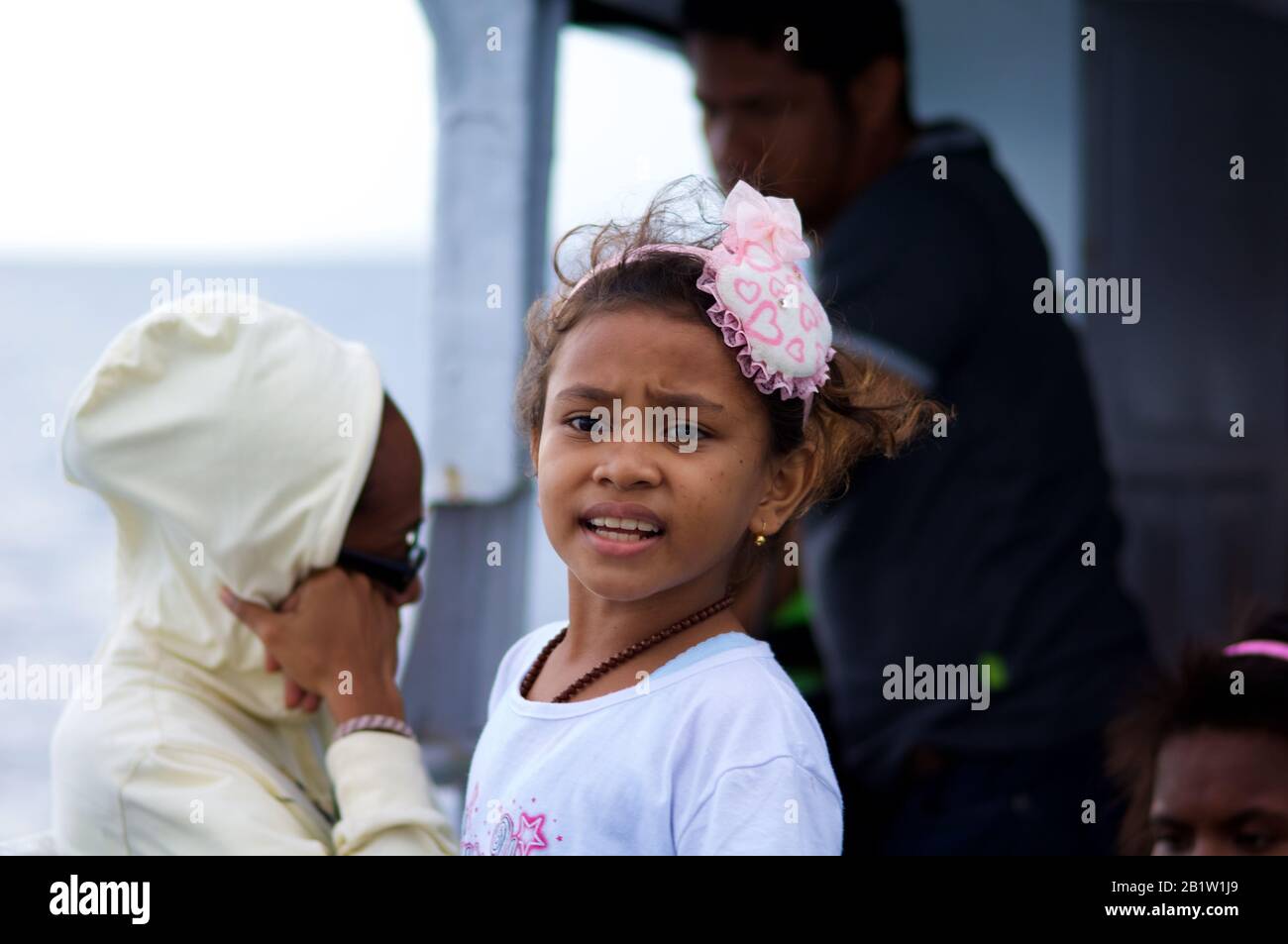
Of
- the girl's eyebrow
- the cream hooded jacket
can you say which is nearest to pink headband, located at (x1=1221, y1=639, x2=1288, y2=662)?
the girl's eyebrow

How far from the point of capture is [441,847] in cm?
153

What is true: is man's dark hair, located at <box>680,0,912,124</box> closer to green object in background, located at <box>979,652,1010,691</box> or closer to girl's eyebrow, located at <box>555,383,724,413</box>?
green object in background, located at <box>979,652,1010,691</box>

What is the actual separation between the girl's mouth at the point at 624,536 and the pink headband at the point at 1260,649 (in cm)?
108

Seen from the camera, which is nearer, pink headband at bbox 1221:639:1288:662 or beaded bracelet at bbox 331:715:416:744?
beaded bracelet at bbox 331:715:416:744

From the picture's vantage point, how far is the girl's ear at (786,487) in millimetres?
1423

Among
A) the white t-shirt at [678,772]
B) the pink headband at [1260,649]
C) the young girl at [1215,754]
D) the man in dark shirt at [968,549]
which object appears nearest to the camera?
→ the white t-shirt at [678,772]

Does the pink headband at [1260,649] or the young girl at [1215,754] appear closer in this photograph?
the young girl at [1215,754]

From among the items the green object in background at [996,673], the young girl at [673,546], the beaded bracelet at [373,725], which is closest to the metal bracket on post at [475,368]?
the green object in background at [996,673]

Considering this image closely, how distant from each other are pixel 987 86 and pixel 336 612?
11.9 ft

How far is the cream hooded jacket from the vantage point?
5.00 ft

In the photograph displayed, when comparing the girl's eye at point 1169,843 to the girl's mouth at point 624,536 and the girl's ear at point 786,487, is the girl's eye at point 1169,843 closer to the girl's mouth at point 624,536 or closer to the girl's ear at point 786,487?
the girl's ear at point 786,487

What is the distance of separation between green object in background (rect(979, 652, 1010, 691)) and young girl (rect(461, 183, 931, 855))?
102 centimetres

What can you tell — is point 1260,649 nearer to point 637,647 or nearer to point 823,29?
point 637,647
